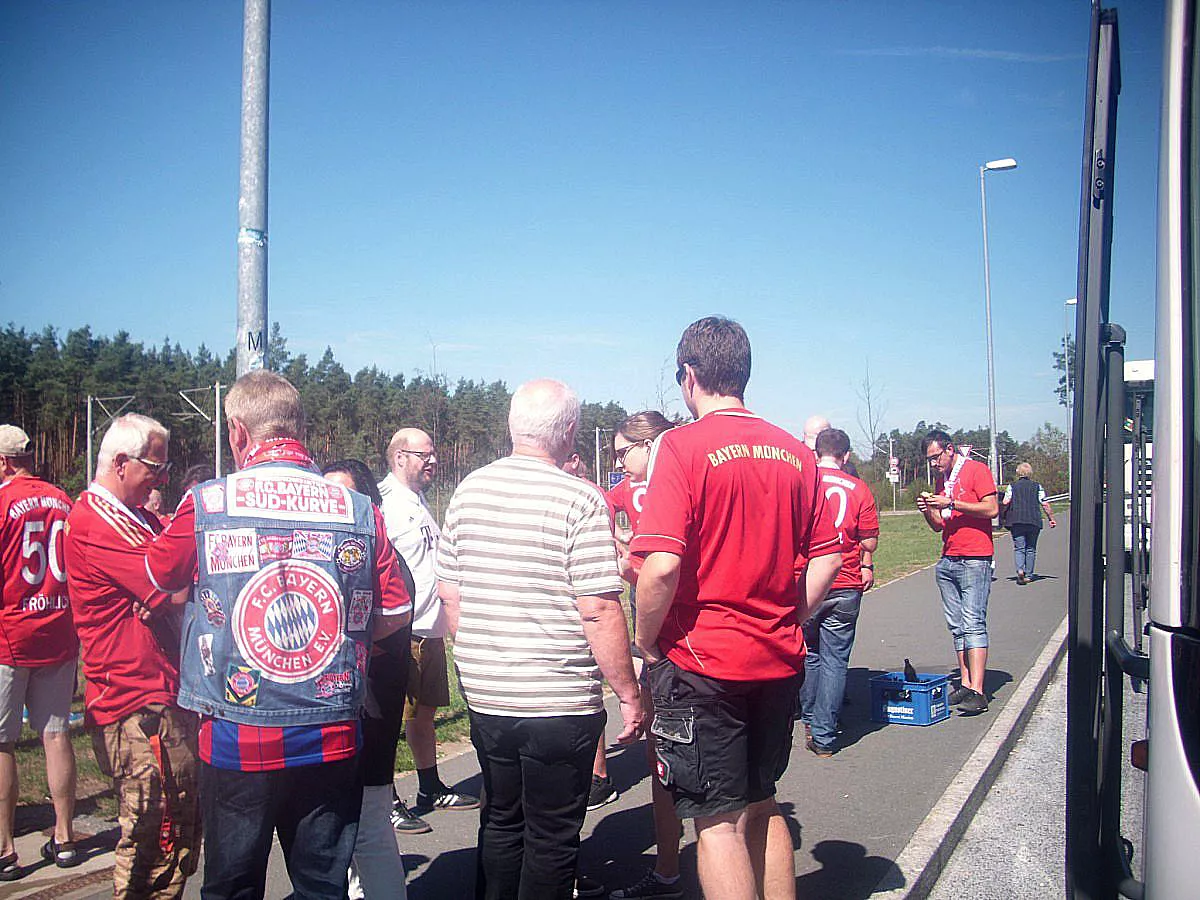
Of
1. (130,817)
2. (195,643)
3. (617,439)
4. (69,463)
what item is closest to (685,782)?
(195,643)

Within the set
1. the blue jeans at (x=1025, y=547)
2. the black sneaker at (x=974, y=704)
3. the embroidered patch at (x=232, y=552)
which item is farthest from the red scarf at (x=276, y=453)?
the blue jeans at (x=1025, y=547)

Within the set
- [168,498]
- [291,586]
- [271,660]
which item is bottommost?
[168,498]

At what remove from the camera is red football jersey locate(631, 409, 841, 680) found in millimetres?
3236

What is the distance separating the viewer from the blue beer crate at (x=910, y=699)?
7.08m

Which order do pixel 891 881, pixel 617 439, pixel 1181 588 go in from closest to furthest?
pixel 1181 588
pixel 891 881
pixel 617 439

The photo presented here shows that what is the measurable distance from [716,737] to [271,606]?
4.88 ft

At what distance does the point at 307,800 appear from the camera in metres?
2.91

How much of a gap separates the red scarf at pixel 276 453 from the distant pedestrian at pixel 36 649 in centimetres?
238

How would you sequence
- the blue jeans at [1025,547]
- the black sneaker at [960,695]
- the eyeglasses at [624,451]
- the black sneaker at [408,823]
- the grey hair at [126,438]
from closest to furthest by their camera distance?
the grey hair at [126,438]
the black sneaker at [408,823]
the eyeglasses at [624,451]
the black sneaker at [960,695]
the blue jeans at [1025,547]

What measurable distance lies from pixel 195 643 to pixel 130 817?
105cm

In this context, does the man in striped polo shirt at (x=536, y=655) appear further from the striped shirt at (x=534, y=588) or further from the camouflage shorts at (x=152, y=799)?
the camouflage shorts at (x=152, y=799)

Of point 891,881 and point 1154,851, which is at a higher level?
point 1154,851

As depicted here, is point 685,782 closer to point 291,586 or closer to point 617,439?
point 291,586

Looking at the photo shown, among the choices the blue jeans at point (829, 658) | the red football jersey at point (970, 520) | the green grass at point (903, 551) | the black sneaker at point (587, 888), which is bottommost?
the green grass at point (903, 551)
